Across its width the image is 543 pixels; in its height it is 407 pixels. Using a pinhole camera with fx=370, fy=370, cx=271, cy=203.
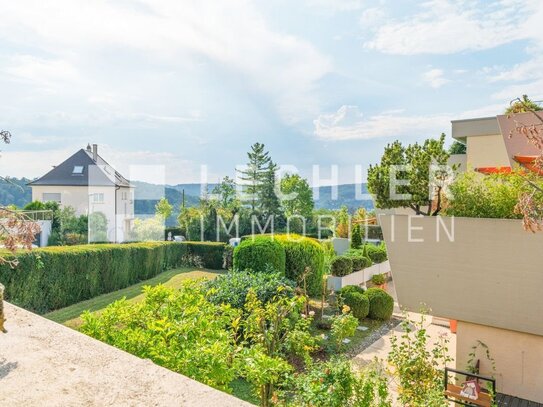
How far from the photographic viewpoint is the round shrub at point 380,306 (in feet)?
36.2

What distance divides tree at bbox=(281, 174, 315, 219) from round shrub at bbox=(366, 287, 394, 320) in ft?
68.9

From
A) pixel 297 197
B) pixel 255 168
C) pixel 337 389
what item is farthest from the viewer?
pixel 255 168

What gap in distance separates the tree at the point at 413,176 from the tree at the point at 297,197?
25045 mm

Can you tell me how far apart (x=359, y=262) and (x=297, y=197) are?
19738mm

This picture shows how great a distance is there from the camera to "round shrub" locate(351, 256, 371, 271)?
14156mm

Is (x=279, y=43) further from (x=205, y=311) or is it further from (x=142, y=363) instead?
(x=142, y=363)

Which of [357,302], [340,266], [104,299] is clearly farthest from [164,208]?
[357,302]

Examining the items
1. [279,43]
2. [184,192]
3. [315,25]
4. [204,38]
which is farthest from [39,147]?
[184,192]

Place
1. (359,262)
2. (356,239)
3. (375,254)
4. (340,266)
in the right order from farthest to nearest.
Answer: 1. (356,239)
2. (375,254)
3. (359,262)
4. (340,266)

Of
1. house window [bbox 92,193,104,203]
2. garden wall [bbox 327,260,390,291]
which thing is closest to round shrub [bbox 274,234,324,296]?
garden wall [bbox 327,260,390,291]

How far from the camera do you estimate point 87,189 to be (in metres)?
26.6

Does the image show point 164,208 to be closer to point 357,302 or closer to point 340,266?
point 340,266

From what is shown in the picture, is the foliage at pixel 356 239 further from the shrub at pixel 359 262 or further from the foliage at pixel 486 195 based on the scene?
the foliage at pixel 486 195

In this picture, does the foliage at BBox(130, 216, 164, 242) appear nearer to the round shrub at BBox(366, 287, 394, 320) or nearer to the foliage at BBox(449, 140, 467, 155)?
the round shrub at BBox(366, 287, 394, 320)
